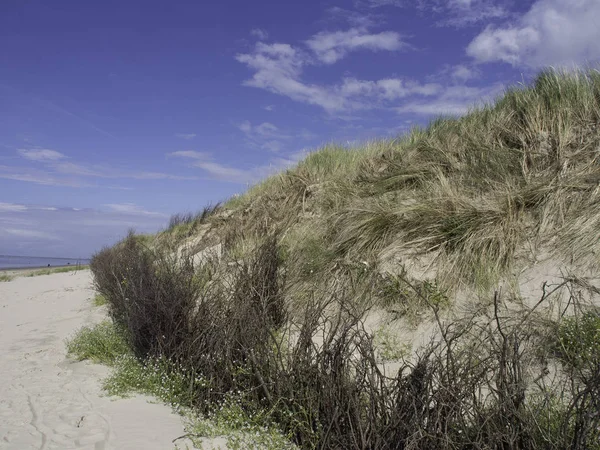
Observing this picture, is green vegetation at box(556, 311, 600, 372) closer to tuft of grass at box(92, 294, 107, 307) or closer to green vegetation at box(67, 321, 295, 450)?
green vegetation at box(67, 321, 295, 450)

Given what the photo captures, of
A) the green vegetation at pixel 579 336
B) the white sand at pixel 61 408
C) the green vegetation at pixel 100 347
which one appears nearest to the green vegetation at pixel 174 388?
the green vegetation at pixel 100 347

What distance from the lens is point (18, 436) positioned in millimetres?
4133

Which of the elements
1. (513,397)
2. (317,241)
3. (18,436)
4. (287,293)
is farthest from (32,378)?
(513,397)

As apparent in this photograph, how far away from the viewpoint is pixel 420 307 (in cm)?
516

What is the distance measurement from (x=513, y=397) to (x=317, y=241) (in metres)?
4.79

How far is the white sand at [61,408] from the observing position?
401 centimetres

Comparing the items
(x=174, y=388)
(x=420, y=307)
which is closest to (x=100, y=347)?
(x=174, y=388)

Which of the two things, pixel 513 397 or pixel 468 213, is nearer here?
pixel 513 397

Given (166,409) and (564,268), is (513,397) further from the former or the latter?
(166,409)

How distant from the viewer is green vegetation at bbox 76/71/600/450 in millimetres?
2809

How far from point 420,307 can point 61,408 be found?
386 cm

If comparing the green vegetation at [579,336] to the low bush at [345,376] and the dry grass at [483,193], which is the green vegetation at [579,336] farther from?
the dry grass at [483,193]

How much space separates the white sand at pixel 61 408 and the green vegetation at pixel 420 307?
1.01 ft

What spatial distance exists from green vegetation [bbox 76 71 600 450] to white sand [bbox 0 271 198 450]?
309 mm
